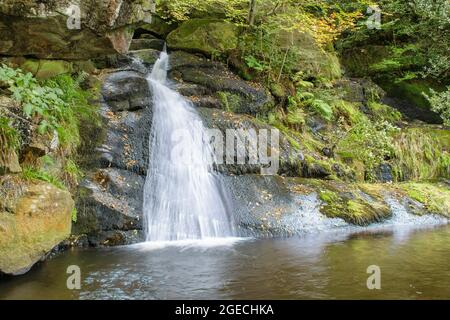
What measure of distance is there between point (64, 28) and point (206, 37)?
7897 millimetres

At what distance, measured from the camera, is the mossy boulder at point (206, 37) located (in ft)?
45.0

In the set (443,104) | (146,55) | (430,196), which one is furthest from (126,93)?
(443,104)

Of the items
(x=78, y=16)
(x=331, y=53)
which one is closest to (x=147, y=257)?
(x=78, y=16)

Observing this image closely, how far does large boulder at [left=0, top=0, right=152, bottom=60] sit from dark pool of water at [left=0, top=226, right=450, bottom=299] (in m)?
3.10

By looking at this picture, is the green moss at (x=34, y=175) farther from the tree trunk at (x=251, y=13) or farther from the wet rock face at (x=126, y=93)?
the tree trunk at (x=251, y=13)

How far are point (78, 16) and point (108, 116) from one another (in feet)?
11.5

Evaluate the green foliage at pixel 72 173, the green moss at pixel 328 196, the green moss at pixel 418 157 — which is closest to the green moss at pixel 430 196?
the green moss at pixel 418 157

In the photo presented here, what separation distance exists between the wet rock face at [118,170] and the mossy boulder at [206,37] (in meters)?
3.43

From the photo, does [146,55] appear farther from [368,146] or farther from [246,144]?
[368,146]

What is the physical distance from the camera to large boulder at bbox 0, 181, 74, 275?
17.9 ft

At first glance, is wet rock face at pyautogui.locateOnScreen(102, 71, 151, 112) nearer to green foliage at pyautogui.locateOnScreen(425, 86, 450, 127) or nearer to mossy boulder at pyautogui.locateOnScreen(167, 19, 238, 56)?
mossy boulder at pyautogui.locateOnScreen(167, 19, 238, 56)

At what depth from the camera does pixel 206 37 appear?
13.8 metres
